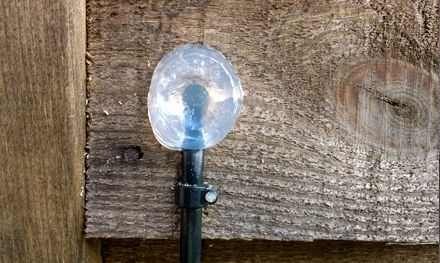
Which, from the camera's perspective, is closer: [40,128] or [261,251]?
[40,128]

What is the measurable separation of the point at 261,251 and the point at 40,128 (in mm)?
344

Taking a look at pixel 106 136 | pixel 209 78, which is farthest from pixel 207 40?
pixel 106 136

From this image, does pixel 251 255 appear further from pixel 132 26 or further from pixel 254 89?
pixel 132 26

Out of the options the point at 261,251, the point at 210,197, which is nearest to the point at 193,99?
the point at 210,197

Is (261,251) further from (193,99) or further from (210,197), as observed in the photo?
(193,99)

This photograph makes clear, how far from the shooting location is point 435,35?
591 millimetres

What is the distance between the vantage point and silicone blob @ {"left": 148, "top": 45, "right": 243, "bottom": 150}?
20.4 inches

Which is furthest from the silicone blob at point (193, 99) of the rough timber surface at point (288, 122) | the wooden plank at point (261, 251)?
the wooden plank at point (261, 251)

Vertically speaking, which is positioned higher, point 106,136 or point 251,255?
point 106,136

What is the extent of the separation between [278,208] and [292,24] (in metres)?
0.24

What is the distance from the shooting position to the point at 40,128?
0.53 meters

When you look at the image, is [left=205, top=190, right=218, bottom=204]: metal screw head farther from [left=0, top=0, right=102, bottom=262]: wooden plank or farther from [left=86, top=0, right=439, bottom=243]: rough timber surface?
[left=0, top=0, right=102, bottom=262]: wooden plank

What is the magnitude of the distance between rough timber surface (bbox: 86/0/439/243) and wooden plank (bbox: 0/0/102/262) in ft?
0.11

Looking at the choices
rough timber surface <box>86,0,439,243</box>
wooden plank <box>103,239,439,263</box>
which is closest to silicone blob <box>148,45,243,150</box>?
rough timber surface <box>86,0,439,243</box>
